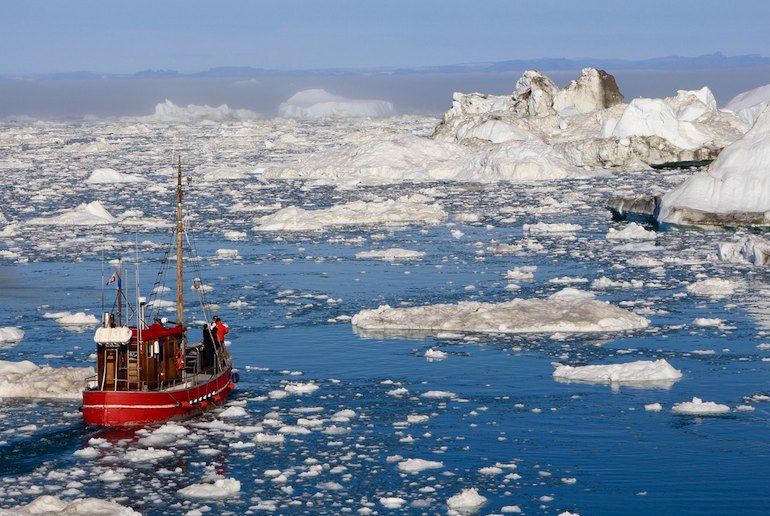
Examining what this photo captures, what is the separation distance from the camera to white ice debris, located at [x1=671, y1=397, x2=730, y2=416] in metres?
20.1

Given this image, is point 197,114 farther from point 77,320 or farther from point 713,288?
point 713,288

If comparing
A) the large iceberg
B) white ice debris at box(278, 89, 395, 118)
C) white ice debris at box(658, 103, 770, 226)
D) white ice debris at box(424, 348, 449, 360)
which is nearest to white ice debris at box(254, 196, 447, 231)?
white ice debris at box(658, 103, 770, 226)

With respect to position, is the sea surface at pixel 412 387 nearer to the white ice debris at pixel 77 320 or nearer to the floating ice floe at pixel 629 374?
the floating ice floe at pixel 629 374

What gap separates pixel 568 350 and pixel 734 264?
34.1 feet

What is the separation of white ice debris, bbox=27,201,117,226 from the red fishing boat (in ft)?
75.8

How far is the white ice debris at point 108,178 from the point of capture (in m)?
60.2

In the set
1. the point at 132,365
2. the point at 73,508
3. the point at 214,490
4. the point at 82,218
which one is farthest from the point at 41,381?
the point at 82,218

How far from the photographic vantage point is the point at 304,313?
28297 millimetres

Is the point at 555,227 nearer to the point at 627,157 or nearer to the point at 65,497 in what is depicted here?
the point at 627,157

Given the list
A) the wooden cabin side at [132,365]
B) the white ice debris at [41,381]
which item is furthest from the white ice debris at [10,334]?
the wooden cabin side at [132,365]

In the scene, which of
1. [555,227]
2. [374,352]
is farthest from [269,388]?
[555,227]

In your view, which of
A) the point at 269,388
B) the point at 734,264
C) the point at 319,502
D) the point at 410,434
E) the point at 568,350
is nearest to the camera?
the point at 319,502

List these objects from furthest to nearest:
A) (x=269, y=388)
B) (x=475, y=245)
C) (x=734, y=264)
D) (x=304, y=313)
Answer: (x=475, y=245), (x=734, y=264), (x=304, y=313), (x=269, y=388)

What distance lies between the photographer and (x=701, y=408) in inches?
795
